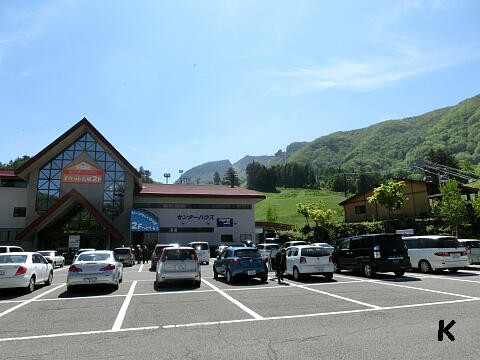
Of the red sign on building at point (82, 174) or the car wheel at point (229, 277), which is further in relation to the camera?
the red sign on building at point (82, 174)

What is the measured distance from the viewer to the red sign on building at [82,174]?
131 feet

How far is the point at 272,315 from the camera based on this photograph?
814cm

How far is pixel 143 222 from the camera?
38719 millimetres

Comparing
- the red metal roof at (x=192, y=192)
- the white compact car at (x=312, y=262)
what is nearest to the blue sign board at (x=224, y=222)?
the red metal roof at (x=192, y=192)

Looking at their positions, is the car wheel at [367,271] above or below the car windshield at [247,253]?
below

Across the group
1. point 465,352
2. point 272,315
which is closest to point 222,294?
point 272,315

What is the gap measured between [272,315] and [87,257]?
26.6 feet

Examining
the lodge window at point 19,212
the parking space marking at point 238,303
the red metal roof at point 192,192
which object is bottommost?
the parking space marking at point 238,303

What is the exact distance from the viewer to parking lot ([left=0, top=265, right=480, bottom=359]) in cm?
556

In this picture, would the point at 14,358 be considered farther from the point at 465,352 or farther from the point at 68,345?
the point at 465,352

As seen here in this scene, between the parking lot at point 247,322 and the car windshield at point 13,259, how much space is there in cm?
116

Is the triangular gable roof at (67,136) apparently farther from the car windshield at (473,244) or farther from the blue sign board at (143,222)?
the car windshield at (473,244)

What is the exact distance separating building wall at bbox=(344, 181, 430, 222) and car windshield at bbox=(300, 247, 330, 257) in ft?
106

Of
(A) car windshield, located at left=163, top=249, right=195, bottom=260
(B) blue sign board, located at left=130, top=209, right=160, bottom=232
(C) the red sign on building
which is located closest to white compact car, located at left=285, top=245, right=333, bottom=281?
(A) car windshield, located at left=163, top=249, right=195, bottom=260
